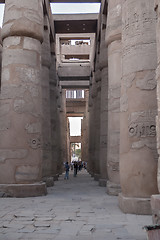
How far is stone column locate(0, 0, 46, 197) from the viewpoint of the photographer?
307 inches

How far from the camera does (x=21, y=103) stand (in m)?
8.05

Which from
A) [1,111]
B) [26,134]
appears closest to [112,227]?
[26,134]

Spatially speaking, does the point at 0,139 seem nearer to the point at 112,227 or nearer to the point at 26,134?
the point at 26,134

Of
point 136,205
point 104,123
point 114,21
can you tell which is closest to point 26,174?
point 136,205

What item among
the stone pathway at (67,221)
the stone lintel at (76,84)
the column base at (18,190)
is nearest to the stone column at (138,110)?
the stone pathway at (67,221)

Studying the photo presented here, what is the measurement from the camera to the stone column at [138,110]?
17.6 feet

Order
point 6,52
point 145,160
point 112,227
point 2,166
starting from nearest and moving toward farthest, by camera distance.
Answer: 1. point 112,227
2. point 145,160
3. point 2,166
4. point 6,52

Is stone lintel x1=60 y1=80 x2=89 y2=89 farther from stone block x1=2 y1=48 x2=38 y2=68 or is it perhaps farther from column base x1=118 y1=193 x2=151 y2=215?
column base x1=118 y1=193 x2=151 y2=215

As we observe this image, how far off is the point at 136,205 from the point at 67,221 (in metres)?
1.44

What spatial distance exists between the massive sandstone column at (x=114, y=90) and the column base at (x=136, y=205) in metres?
2.69

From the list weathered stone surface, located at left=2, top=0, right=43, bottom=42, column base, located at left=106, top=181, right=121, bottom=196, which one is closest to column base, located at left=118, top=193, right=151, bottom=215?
column base, located at left=106, top=181, right=121, bottom=196

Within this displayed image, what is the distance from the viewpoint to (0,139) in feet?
26.3

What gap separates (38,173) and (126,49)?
4359mm

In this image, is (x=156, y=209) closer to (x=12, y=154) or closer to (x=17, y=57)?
(x=12, y=154)
